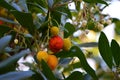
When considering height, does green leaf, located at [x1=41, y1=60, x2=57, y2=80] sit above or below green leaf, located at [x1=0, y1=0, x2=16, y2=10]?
below

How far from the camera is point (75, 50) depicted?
3.70ft

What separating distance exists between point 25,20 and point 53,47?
112mm

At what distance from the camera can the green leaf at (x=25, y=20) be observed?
1.07m

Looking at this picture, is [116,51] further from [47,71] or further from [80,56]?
[47,71]

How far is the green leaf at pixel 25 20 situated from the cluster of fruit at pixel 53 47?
2.4 inches

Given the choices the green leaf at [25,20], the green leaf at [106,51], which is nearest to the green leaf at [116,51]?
the green leaf at [106,51]

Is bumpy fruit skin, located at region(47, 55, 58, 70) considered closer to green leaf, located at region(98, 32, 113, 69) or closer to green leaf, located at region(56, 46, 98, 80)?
green leaf, located at region(56, 46, 98, 80)

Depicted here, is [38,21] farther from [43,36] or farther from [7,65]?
[7,65]

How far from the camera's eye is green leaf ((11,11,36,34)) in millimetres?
1073

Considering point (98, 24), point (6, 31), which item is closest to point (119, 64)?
point (98, 24)

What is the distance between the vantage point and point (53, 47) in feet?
3.51

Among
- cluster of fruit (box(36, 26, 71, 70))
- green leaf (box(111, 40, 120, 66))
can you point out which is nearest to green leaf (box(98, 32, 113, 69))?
green leaf (box(111, 40, 120, 66))

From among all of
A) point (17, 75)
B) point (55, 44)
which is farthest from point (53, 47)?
point (17, 75)

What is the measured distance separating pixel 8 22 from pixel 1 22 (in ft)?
0.16
